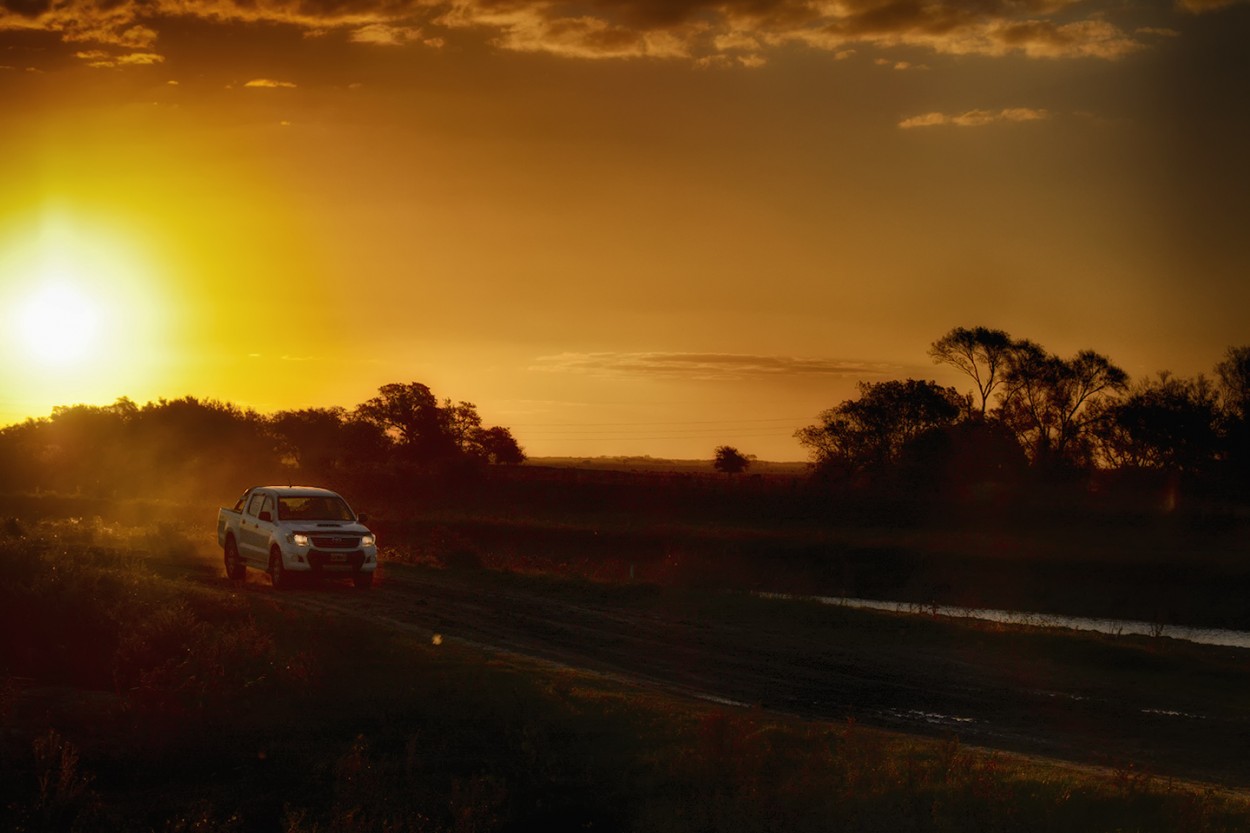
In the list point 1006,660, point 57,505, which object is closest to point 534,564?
point 1006,660

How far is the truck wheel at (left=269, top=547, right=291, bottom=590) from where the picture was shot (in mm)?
24984

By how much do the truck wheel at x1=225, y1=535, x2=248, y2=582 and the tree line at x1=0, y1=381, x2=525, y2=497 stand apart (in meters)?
62.0

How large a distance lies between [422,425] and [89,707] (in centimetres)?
9217

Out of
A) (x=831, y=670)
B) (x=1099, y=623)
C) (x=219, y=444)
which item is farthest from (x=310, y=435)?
(x=831, y=670)

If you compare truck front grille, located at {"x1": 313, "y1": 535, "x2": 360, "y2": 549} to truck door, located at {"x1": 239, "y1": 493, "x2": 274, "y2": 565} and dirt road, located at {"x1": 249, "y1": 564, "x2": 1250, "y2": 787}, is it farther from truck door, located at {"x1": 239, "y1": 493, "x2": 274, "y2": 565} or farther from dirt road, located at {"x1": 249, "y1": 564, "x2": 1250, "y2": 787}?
truck door, located at {"x1": 239, "y1": 493, "x2": 274, "y2": 565}

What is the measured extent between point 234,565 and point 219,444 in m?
89.0

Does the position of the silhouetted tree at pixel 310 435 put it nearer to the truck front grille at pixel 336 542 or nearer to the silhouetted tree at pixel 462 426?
the silhouetted tree at pixel 462 426

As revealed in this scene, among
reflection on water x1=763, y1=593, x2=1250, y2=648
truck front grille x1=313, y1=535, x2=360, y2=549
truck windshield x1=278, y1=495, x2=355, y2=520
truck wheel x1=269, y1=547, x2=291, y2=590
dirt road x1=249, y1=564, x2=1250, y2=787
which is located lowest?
reflection on water x1=763, y1=593, x2=1250, y2=648

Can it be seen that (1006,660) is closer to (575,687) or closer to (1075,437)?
(575,687)

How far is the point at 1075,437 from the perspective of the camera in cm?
9188

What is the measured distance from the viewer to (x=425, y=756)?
44.1 feet

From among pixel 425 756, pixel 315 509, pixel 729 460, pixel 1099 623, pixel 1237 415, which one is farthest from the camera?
pixel 729 460

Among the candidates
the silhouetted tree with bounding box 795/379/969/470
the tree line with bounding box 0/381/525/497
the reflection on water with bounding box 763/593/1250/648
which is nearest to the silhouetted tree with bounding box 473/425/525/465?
the tree line with bounding box 0/381/525/497

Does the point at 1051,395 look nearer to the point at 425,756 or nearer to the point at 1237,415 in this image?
the point at 1237,415
